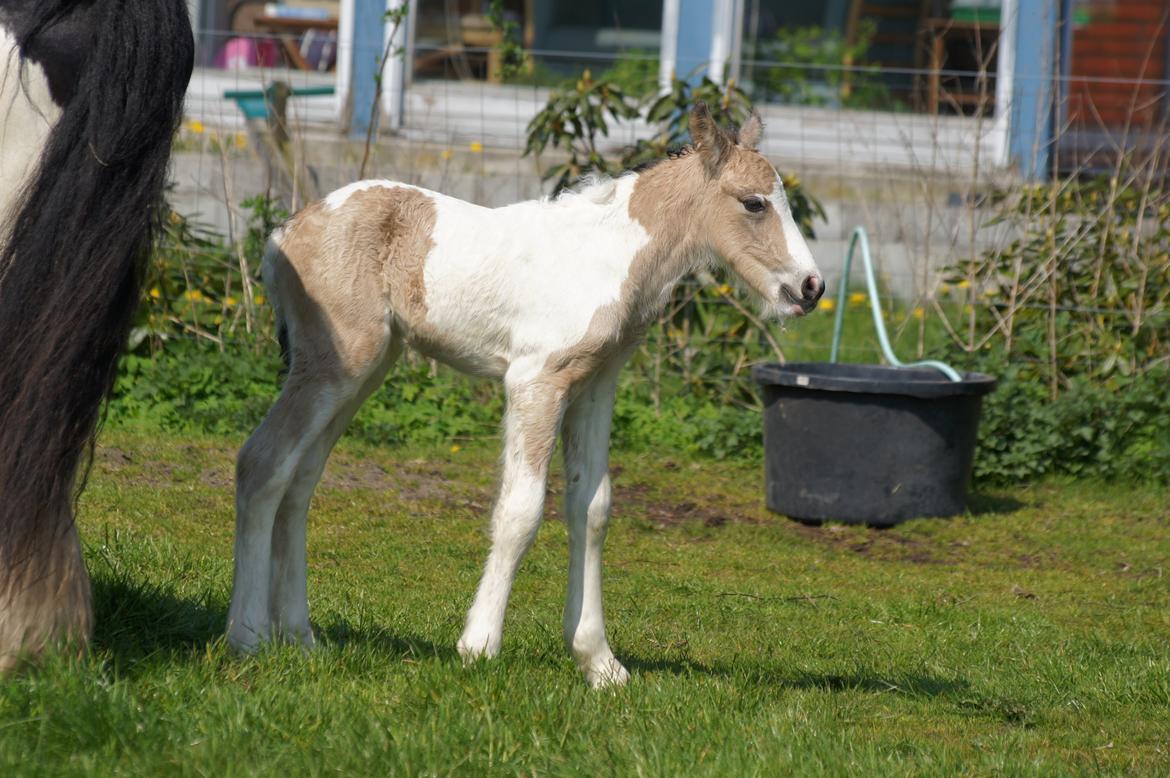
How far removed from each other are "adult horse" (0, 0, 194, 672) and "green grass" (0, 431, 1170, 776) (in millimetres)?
307

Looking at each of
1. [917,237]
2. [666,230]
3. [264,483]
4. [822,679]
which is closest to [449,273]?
[666,230]

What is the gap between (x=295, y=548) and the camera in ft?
13.6

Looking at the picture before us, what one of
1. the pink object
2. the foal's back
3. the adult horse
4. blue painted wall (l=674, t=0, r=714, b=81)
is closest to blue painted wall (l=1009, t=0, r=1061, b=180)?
blue painted wall (l=674, t=0, r=714, b=81)

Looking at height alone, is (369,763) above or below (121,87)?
below

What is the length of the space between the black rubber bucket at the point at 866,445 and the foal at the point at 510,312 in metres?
3.03

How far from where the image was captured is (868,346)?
9.80 m

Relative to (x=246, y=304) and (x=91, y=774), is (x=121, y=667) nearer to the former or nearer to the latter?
(x=91, y=774)

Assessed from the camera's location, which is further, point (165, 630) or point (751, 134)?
point (751, 134)

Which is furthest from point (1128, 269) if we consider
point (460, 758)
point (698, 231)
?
point (460, 758)

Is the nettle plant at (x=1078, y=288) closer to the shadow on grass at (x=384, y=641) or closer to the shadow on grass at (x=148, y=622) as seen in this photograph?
the shadow on grass at (x=384, y=641)

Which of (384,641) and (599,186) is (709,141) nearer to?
(599,186)

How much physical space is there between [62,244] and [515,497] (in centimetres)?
143

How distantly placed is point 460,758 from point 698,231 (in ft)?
5.78

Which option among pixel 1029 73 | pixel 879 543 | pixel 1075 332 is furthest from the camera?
pixel 1029 73
